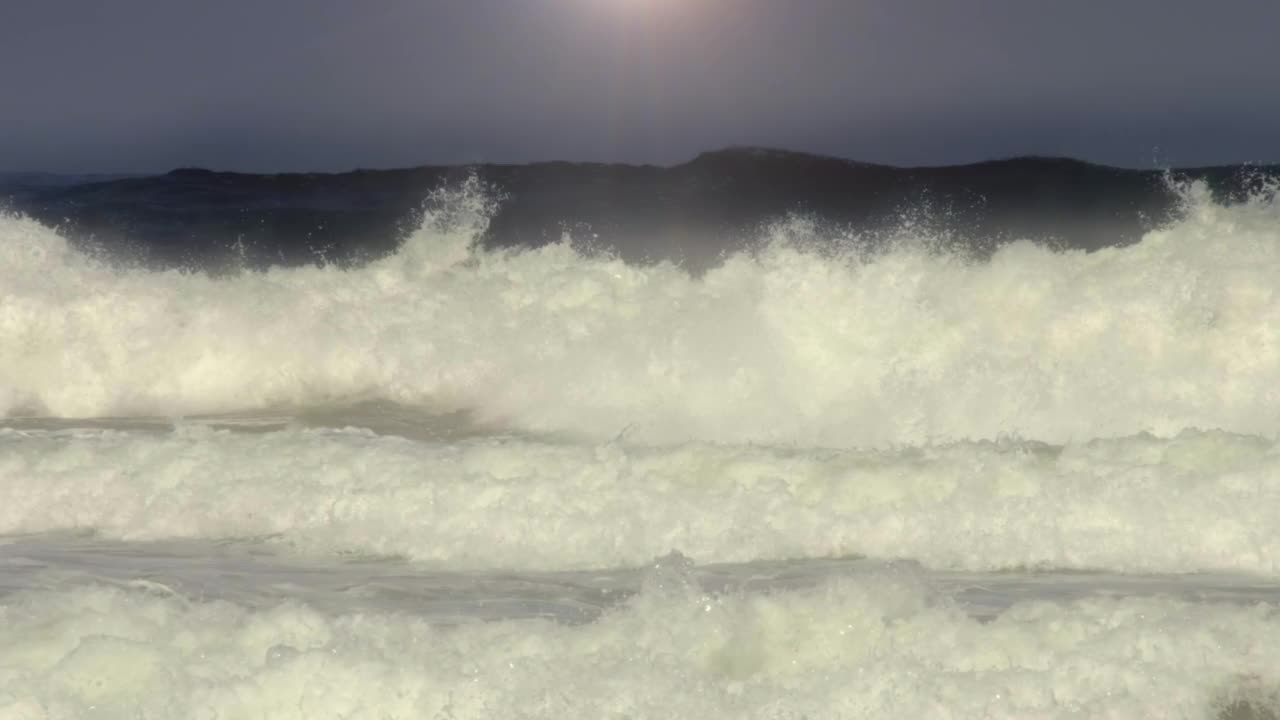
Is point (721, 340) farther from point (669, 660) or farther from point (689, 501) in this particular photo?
point (669, 660)

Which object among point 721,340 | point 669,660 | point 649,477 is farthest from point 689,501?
point 721,340

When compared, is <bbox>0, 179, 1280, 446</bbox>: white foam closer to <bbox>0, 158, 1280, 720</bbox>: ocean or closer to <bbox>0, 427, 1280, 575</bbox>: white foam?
<bbox>0, 158, 1280, 720</bbox>: ocean

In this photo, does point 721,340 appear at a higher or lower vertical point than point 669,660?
higher

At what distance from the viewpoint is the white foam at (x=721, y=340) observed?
1230cm

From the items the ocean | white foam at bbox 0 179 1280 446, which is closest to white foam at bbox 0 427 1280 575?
the ocean

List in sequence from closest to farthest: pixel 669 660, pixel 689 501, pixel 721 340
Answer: pixel 669 660 → pixel 689 501 → pixel 721 340

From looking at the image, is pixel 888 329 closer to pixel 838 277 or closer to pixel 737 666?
pixel 838 277

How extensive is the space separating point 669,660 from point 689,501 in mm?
3276

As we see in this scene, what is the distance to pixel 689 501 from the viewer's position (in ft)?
29.4

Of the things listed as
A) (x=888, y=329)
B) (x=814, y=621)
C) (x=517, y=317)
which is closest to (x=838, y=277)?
(x=888, y=329)

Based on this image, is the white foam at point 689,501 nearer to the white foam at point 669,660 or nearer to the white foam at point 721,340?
the white foam at point 669,660

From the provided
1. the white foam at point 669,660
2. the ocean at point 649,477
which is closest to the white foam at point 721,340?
the ocean at point 649,477

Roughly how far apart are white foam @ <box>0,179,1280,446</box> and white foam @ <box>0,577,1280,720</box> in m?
5.97

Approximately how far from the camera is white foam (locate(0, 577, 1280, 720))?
17.5 ft
